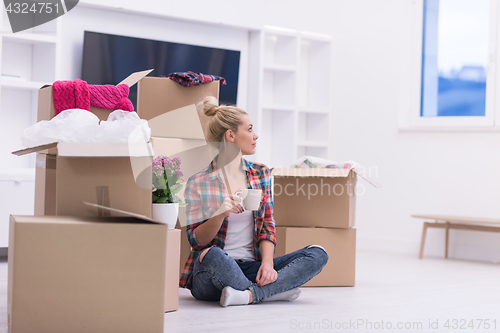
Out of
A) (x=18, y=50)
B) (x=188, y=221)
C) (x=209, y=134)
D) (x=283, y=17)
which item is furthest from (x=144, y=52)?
(x=188, y=221)

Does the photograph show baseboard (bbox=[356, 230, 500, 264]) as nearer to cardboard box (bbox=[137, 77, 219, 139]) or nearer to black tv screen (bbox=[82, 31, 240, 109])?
black tv screen (bbox=[82, 31, 240, 109])

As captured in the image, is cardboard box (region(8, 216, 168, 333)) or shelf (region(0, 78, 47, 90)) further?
shelf (region(0, 78, 47, 90))

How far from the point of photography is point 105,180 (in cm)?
170

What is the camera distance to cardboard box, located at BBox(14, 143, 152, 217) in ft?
5.46

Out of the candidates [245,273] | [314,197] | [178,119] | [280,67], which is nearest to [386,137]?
[280,67]

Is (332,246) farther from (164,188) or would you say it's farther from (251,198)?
(164,188)

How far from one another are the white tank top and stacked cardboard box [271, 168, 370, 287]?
50cm

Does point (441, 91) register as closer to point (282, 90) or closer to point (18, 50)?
point (282, 90)

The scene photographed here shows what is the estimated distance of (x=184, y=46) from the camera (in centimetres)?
411

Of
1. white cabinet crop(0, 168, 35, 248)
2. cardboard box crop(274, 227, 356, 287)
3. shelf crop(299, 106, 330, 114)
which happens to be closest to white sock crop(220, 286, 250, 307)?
cardboard box crop(274, 227, 356, 287)

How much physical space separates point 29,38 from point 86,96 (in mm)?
1463

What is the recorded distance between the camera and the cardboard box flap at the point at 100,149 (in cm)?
156

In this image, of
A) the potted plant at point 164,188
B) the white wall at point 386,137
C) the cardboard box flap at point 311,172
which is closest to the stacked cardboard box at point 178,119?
the cardboard box flap at point 311,172

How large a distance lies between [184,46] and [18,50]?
1.10 m
